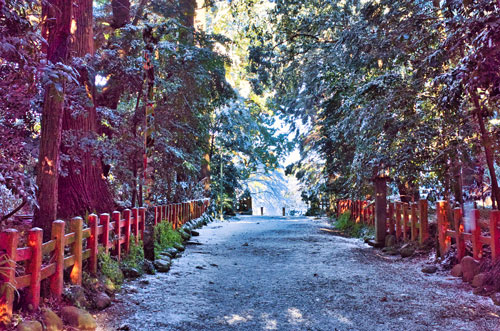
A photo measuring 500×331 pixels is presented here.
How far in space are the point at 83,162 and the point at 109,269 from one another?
262 centimetres

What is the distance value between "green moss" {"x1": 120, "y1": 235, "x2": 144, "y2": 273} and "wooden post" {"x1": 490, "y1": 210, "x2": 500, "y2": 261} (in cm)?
579

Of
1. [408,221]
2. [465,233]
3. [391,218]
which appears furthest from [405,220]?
[465,233]

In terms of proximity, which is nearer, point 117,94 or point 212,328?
point 212,328

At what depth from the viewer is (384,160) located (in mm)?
10508

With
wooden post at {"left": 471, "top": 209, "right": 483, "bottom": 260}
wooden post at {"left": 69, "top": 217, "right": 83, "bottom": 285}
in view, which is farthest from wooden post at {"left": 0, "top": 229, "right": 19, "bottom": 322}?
wooden post at {"left": 471, "top": 209, "right": 483, "bottom": 260}

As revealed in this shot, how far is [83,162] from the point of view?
7895mm

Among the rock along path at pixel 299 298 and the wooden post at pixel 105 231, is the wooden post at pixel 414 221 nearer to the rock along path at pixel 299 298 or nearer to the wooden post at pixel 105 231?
the rock along path at pixel 299 298

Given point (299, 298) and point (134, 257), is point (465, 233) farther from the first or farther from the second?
point (134, 257)

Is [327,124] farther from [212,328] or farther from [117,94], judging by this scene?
[212,328]

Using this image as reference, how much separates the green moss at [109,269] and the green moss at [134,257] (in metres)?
0.57

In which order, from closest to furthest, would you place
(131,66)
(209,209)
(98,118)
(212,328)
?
1. (212,328)
2. (98,118)
3. (131,66)
4. (209,209)

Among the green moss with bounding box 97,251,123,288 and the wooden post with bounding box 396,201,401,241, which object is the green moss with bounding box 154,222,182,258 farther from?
the wooden post with bounding box 396,201,401,241

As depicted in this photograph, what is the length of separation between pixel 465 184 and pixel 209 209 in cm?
1431

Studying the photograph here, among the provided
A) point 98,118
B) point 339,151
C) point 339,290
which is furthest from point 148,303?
point 339,151
